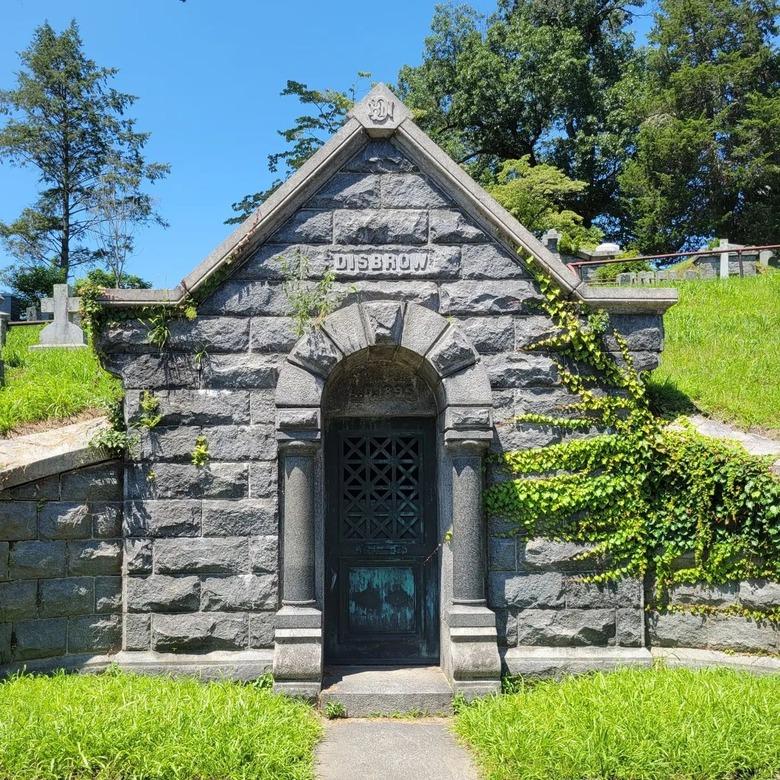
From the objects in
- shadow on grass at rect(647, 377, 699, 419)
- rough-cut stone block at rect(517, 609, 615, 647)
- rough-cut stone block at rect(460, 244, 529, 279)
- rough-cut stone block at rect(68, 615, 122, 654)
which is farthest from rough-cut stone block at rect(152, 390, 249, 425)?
shadow on grass at rect(647, 377, 699, 419)

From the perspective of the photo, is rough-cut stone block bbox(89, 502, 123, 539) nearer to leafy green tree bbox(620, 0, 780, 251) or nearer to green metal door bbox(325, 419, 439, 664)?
green metal door bbox(325, 419, 439, 664)

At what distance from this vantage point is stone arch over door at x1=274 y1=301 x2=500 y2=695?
5848mm

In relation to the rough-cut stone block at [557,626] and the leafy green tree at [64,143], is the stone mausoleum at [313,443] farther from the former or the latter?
the leafy green tree at [64,143]

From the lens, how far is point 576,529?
247 inches

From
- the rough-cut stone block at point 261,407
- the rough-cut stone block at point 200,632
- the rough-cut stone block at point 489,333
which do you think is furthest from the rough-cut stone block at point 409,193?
the rough-cut stone block at point 200,632

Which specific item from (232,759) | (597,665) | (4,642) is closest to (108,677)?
(4,642)

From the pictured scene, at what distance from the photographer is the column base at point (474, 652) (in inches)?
229

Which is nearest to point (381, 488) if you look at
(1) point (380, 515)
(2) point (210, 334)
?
(1) point (380, 515)

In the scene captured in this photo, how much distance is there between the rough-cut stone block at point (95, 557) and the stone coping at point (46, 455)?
0.67m

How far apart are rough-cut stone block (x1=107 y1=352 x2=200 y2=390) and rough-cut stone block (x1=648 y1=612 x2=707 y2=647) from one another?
449 centimetres

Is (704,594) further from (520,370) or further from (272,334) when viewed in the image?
(272,334)

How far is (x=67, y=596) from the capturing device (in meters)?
6.09

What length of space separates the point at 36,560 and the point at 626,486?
5006 mm

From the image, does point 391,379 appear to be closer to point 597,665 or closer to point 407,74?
point 597,665
